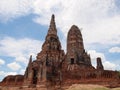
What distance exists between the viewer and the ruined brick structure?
46.6m

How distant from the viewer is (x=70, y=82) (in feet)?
154

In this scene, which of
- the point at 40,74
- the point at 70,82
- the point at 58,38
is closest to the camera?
the point at 70,82

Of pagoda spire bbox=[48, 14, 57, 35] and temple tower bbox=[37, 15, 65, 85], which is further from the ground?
pagoda spire bbox=[48, 14, 57, 35]

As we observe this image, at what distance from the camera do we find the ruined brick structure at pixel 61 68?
153 ft

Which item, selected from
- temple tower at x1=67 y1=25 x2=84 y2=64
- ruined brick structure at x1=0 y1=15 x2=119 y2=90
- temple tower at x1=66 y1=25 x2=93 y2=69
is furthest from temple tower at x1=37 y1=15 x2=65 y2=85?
temple tower at x1=67 y1=25 x2=84 y2=64

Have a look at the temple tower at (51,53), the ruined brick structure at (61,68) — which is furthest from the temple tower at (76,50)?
the temple tower at (51,53)

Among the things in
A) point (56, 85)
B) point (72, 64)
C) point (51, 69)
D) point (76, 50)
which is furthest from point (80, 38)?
point (56, 85)

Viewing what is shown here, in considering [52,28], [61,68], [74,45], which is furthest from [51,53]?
[52,28]

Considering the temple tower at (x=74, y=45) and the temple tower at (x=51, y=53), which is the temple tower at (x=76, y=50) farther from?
the temple tower at (x=51, y=53)

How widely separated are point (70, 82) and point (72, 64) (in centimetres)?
995

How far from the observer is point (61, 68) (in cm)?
5653

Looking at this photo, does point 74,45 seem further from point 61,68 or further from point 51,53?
point 61,68

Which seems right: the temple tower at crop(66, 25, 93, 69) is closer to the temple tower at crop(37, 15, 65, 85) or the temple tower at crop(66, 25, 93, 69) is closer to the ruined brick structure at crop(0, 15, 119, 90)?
the ruined brick structure at crop(0, 15, 119, 90)

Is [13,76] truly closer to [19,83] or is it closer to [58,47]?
[19,83]
